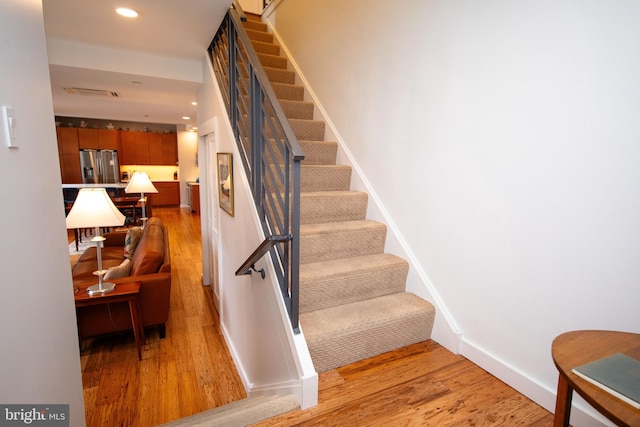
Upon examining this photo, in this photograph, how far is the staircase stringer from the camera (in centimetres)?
195

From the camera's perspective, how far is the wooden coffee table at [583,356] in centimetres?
81

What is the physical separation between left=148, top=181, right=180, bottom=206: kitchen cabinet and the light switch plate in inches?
396

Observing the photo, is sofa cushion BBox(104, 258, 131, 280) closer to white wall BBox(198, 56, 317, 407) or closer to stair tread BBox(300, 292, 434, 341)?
white wall BBox(198, 56, 317, 407)

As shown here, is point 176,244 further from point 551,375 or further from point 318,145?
point 551,375

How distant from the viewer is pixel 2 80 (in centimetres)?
99

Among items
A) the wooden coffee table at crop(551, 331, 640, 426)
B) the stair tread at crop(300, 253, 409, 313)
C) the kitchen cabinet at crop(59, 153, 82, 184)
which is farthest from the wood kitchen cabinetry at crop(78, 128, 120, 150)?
the wooden coffee table at crop(551, 331, 640, 426)

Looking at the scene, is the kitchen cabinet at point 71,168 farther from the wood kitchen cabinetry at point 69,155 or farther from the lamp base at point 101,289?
the lamp base at point 101,289

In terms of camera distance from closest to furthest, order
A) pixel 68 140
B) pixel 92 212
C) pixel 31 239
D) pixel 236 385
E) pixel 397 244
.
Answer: pixel 31 239, pixel 397 244, pixel 92 212, pixel 236 385, pixel 68 140

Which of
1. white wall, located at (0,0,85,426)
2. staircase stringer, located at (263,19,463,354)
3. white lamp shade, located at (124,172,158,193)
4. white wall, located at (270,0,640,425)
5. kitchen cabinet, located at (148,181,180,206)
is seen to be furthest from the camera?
→ kitchen cabinet, located at (148,181,180,206)

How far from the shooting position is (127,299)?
2.91 m

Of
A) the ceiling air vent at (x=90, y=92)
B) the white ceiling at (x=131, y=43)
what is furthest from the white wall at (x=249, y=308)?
the ceiling air vent at (x=90, y=92)

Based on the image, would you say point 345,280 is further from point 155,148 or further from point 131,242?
point 155,148

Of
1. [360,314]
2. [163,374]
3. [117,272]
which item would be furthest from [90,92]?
[360,314]

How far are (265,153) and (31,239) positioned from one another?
3.83ft
